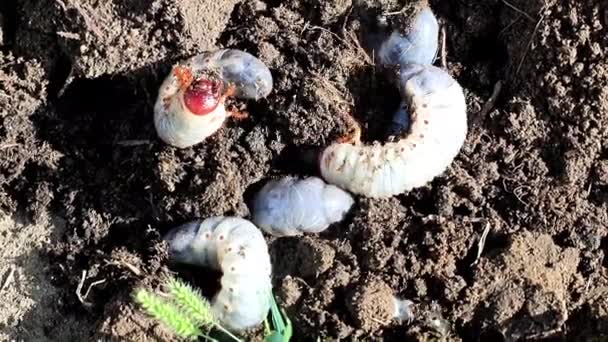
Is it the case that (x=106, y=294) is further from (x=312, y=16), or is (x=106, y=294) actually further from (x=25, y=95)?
(x=312, y=16)

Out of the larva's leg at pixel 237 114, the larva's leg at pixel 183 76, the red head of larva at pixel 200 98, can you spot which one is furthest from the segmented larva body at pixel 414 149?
the larva's leg at pixel 183 76

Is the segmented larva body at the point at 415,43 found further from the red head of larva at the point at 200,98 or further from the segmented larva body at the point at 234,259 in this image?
the segmented larva body at the point at 234,259

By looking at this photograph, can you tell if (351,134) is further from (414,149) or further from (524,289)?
(524,289)

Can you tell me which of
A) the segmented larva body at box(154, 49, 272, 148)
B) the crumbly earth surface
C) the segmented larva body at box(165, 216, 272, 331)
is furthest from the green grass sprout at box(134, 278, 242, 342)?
the segmented larva body at box(154, 49, 272, 148)

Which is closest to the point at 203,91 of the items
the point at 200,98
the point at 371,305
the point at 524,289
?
the point at 200,98

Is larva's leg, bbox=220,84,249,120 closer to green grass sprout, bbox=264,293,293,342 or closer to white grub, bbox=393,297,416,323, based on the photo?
green grass sprout, bbox=264,293,293,342
